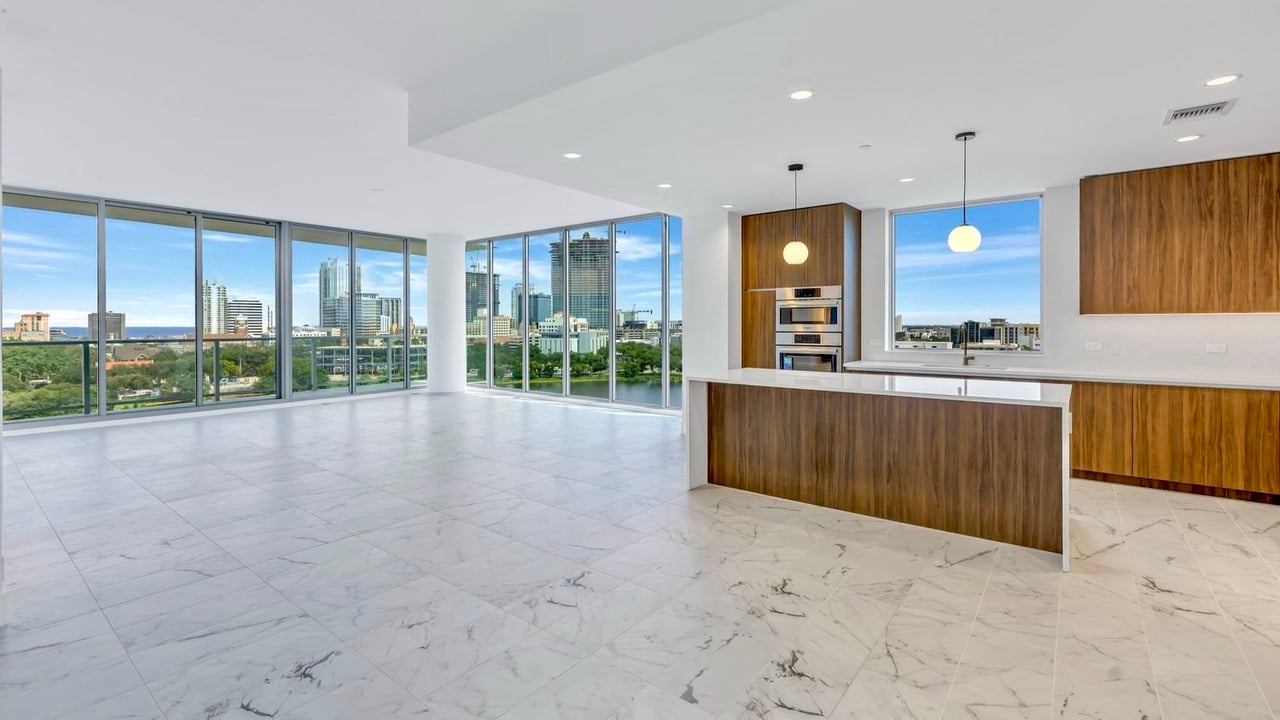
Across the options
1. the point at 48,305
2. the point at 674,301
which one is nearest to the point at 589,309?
the point at 674,301

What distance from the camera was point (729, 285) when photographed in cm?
703

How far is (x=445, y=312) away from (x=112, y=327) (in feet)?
15.4

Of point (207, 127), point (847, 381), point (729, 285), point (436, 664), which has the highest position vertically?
point (207, 127)

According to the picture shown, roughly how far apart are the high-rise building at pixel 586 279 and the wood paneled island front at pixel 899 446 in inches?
200

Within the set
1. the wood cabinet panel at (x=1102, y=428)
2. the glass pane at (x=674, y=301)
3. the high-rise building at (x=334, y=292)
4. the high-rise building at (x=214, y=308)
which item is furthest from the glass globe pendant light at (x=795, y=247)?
the high-rise building at (x=214, y=308)

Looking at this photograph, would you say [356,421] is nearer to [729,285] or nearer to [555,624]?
[729,285]

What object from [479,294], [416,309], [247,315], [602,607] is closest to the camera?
[602,607]

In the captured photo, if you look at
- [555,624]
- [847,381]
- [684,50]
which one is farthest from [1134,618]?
[684,50]

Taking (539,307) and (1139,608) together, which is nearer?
(1139,608)

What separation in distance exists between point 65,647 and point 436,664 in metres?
1.58

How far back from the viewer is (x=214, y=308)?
8.83 m

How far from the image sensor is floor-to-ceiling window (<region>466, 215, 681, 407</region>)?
8906 mm

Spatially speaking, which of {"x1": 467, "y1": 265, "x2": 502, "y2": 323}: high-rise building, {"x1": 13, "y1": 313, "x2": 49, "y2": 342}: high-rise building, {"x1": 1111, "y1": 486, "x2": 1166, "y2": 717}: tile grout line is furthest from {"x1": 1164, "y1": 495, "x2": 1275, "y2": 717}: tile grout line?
{"x1": 13, "y1": 313, "x2": 49, "y2": 342}: high-rise building

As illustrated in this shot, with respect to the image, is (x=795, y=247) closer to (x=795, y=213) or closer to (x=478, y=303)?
(x=795, y=213)
